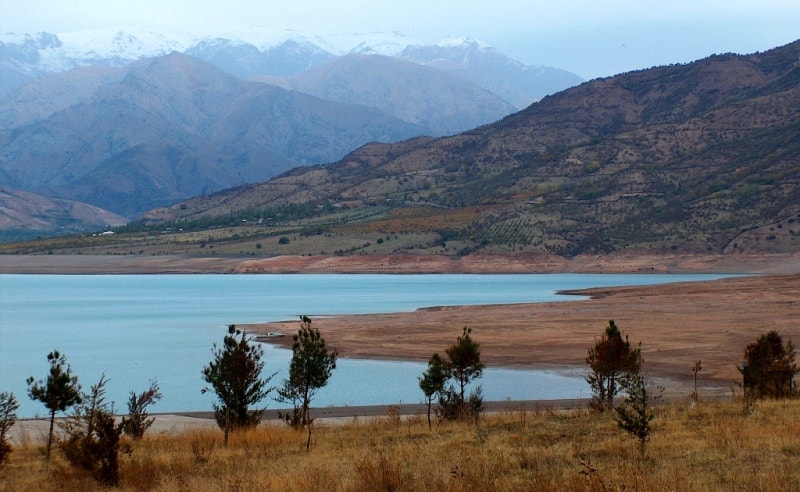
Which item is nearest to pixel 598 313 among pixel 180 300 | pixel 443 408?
pixel 443 408

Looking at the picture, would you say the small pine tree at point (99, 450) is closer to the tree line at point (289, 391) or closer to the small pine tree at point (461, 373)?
the tree line at point (289, 391)

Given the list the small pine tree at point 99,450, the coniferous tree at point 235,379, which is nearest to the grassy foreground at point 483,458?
the small pine tree at point 99,450

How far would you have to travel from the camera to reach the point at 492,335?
1822 inches

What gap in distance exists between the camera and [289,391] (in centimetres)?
1947

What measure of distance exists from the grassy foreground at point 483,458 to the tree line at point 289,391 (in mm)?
366

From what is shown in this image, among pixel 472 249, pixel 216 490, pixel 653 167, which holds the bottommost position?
pixel 216 490

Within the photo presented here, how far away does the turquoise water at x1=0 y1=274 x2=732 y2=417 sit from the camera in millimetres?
32375

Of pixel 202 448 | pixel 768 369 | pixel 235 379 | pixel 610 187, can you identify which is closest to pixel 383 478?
pixel 202 448

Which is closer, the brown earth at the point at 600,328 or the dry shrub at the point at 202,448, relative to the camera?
the dry shrub at the point at 202,448

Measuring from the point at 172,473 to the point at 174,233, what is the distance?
508 feet

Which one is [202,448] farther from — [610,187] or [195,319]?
→ [610,187]

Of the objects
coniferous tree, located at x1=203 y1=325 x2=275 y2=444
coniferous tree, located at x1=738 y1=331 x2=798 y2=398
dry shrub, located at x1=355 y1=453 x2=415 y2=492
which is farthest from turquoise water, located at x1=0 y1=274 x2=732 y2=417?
dry shrub, located at x1=355 y1=453 x2=415 y2=492

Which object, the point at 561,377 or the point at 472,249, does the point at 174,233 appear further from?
the point at 561,377

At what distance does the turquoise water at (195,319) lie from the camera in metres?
32.4
